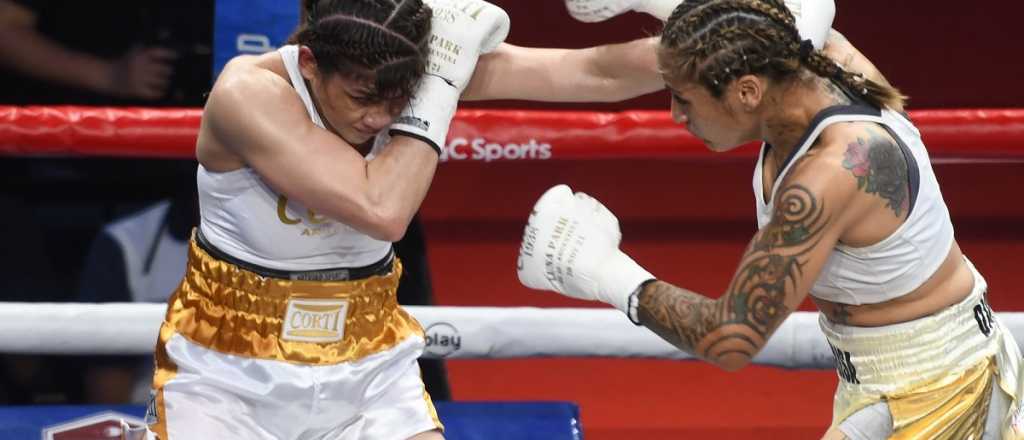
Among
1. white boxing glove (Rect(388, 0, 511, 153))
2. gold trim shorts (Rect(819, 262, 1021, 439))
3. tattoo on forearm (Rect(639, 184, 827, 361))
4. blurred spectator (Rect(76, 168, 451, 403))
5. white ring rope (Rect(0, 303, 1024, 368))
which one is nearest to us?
tattoo on forearm (Rect(639, 184, 827, 361))

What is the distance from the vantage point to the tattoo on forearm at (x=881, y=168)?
73.3 inches


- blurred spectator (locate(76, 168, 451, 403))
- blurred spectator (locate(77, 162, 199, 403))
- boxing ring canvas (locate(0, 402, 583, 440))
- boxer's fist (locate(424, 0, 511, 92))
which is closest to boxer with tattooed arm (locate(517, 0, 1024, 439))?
boxer's fist (locate(424, 0, 511, 92))

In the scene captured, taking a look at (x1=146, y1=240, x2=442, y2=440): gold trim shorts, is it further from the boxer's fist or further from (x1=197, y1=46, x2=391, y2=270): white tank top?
the boxer's fist

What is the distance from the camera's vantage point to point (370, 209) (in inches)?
79.5

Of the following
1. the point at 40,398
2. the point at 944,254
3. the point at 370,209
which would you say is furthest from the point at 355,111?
the point at 40,398

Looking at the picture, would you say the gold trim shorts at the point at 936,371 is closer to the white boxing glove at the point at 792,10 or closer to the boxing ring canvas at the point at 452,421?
the white boxing glove at the point at 792,10

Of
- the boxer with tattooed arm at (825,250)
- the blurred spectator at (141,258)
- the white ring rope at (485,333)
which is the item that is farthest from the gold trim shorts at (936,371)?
the blurred spectator at (141,258)

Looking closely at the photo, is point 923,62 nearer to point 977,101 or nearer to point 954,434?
point 977,101

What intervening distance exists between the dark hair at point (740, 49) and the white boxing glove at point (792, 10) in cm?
16

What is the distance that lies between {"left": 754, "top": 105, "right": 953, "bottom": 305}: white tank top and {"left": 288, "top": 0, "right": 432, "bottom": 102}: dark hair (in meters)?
0.53

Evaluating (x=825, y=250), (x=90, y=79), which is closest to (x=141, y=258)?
(x=90, y=79)

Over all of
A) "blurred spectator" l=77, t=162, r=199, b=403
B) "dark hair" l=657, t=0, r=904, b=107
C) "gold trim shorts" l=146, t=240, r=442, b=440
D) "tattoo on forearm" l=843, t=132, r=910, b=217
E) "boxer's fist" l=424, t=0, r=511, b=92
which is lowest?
"blurred spectator" l=77, t=162, r=199, b=403

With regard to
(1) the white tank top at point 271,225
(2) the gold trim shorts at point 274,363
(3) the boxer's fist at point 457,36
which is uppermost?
(3) the boxer's fist at point 457,36

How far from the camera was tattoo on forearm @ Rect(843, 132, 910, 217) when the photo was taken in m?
1.86
